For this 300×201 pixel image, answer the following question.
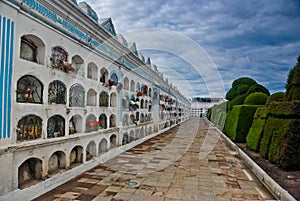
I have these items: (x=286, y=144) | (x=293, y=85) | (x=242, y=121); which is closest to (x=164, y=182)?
(x=286, y=144)

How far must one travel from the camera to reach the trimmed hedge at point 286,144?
4.72 m

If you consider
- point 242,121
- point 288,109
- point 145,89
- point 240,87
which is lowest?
point 242,121

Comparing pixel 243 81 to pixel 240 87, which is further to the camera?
pixel 243 81

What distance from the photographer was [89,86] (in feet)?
Result: 17.8

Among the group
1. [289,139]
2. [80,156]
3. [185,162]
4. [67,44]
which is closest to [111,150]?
[80,156]

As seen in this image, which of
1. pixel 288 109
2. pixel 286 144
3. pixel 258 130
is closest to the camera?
pixel 286 144

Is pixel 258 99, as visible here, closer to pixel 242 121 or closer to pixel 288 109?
pixel 242 121

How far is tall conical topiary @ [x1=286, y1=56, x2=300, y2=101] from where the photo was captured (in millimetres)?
5418

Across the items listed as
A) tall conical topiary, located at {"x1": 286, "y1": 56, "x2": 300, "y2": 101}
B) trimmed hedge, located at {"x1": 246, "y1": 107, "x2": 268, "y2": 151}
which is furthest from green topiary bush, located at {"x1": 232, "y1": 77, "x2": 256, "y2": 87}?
tall conical topiary, located at {"x1": 286, "y1": 56, "x2": 300, "y2": 101}

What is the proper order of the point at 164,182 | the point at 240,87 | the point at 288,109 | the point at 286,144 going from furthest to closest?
the point at 240,87 → the point at 288,109 → the point at 286,144 → the point at 164,182

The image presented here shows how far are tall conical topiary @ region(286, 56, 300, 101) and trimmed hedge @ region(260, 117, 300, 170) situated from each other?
0.68m

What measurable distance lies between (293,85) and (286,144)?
5.44ft

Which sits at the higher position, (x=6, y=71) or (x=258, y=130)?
(x=6, y=71)

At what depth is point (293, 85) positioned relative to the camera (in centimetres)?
560
